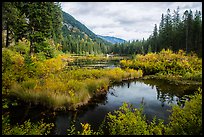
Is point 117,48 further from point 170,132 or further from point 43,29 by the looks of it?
point 170,132

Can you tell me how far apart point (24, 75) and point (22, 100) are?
2.38 meters

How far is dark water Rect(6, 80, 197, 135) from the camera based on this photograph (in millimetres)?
10477

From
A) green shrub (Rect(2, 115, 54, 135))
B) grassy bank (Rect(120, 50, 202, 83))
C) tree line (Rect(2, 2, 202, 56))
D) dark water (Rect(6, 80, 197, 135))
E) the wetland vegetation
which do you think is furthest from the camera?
grassy bank (Rect(120, 50, 202, 83))

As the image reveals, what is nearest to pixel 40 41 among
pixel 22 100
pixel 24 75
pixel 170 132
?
pixel 24 75

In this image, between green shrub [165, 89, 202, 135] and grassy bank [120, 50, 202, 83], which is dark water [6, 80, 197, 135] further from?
grassy bank [120, 50, 202, 83]

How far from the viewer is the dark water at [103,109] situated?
34.4ft

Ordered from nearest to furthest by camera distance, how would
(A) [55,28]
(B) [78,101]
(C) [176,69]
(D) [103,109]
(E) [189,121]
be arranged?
(E) [189,121] < (B) [78,101] < (D) [103,109] < (C) [176,69] < (A) [55,28]

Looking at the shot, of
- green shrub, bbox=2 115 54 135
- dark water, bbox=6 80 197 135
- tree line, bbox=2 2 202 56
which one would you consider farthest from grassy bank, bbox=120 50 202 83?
green shrub, bbox=2 115 54 135

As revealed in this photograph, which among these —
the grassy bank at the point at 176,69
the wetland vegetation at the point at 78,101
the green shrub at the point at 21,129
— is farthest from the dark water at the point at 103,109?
the grassy bank at the point at 176,69

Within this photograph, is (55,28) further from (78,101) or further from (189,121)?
(189,121)

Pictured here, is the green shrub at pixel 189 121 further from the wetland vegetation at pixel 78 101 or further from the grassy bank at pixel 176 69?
the grassy bank at pixel 176 69

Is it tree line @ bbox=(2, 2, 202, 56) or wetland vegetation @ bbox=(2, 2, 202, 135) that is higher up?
tree line @ bbox=(2, 2, 202, 56)

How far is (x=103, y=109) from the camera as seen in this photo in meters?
12.8

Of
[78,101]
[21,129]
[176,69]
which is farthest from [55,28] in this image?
[21,129]
